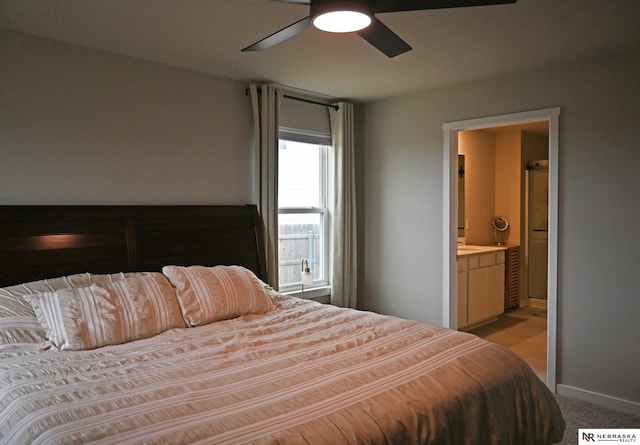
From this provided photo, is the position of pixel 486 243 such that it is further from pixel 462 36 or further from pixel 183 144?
pixel 183 144

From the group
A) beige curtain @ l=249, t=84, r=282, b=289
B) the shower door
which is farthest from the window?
the shower door

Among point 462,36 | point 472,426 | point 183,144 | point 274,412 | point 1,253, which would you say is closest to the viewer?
point 274,412

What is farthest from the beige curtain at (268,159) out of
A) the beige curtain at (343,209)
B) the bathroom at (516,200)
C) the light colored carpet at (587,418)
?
the bathroom at (516,200)

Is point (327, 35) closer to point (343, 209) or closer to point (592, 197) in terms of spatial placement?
point (343, 209)

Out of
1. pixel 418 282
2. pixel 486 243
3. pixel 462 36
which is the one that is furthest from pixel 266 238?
pixel 486 243

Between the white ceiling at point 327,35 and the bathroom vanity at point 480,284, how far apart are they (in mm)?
2075

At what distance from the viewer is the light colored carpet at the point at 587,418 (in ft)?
9.78

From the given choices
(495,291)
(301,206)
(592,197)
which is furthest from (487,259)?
(301,206)

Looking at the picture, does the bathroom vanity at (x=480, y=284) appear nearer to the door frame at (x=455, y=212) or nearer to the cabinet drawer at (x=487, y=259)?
the cabinet drawer at (x=487, y=259)

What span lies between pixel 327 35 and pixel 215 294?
1.78m

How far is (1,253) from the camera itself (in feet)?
9.02

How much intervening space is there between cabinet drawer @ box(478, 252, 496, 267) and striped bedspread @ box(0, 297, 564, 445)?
2.96m

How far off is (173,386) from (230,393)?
24 cm

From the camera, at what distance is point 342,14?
6.40 ft
